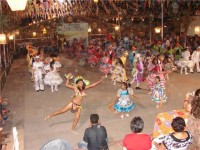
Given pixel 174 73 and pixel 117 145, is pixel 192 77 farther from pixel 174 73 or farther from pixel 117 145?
pixel 117 145

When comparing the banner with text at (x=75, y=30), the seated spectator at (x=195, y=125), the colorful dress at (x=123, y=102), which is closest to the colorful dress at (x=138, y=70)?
the colorful dress at (x=123, y=102)

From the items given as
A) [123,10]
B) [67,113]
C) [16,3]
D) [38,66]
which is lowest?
[67,113]

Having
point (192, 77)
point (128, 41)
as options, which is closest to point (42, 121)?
point (192, 77)

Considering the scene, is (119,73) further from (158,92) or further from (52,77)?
(158,92)

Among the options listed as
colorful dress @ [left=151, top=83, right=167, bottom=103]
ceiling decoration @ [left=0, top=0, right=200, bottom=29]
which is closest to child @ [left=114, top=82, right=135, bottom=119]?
colorful dress @ [left=151, top=83, right=167, bottom=103]

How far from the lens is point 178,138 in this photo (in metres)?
4.82

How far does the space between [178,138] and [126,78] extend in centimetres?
842

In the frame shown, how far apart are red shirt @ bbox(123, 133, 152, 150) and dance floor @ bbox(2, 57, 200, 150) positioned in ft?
9.54

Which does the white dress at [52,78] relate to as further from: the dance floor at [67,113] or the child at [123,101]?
the child at [123,101]

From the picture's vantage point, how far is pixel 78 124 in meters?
9.48

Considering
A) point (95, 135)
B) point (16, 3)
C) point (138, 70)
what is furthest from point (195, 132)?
point (138, 70)

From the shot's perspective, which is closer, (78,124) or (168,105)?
(78,124)

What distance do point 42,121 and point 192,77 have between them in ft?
28.3

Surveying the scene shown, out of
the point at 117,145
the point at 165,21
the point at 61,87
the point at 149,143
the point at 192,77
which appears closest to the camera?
the point at 149,143
